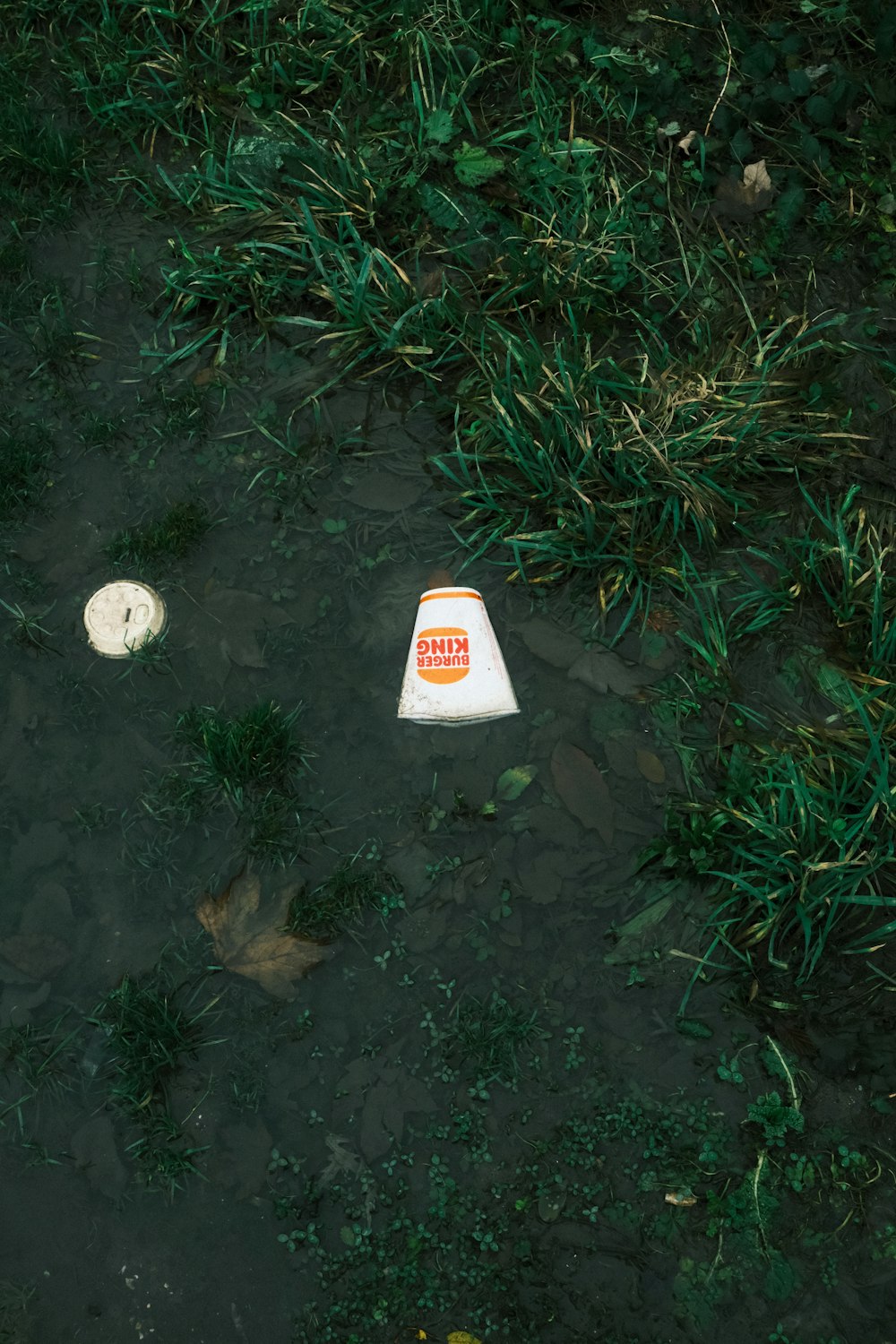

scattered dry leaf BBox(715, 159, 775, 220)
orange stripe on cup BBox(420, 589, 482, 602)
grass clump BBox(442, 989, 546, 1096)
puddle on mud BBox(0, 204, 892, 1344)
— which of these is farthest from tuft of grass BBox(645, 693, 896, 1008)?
scattered dry leaf BBox(715, 159, 775, 220)

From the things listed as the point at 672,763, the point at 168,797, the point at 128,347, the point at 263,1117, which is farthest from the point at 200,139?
the point at 263,1117

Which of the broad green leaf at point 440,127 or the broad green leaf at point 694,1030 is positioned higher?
the broad green leaf at point 440,127

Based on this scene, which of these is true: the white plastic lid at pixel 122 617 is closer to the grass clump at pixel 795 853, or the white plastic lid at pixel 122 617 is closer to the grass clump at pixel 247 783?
the grass clump at pixel 247 783

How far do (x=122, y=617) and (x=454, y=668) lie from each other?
921 mm

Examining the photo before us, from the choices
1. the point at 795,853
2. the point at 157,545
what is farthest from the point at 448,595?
the point at 795,853

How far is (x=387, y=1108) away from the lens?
237 cm

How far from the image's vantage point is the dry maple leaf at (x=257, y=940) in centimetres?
249

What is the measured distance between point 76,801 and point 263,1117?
0.92 meters

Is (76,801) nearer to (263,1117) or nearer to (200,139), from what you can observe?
(263,1117)

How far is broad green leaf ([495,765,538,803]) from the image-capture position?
2.66 metres

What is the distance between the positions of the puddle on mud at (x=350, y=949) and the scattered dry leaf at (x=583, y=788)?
0.03ft

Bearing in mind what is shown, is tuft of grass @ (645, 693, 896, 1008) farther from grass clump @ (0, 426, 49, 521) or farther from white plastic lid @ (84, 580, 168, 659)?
grass clump @ (0, 426, 49, 521)

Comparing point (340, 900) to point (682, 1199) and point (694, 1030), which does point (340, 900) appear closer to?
point (694, 1030)

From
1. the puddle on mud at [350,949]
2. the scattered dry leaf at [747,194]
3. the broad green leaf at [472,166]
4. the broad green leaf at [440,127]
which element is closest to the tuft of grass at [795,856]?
the puddle on mud at [350,949]
